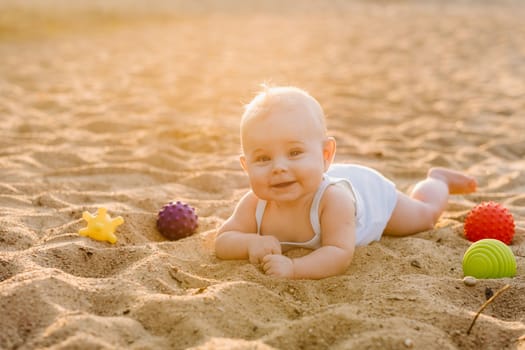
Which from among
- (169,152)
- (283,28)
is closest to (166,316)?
(169,152)

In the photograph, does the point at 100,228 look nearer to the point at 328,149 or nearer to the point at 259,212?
the point at 259,212

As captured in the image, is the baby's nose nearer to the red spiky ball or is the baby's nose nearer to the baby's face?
the baby's face

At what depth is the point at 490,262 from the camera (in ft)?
9.22

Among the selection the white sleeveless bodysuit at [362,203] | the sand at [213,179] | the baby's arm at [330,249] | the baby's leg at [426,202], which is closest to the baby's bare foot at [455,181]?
the baby's leg at [426,202]

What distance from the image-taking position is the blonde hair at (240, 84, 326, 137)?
2.87 metres

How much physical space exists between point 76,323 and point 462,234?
2176 mm

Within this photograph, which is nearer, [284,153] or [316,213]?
[284,153]

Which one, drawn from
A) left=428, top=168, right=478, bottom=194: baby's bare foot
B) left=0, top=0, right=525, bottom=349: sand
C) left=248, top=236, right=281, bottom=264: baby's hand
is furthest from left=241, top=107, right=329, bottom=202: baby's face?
left=428, top=168, right=478, bottom=194: baby's bare foot

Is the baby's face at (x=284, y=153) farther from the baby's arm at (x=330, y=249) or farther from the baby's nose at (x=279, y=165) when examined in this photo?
the baby's arm at (x=330, y=249)

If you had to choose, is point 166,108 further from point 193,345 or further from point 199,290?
point 193,345

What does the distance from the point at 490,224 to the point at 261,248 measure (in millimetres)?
1197

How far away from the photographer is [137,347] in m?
2.10

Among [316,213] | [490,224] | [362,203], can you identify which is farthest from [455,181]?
[316,213]

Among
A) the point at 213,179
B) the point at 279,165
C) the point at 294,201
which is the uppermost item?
the point at 279,165
